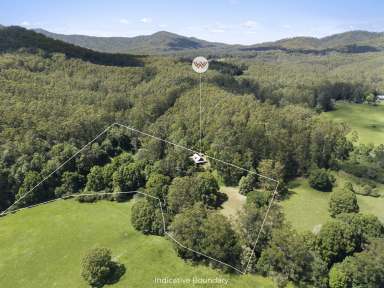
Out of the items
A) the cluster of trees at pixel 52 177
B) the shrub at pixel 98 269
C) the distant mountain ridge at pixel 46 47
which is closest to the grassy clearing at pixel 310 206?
the shrub at pixel 98 269

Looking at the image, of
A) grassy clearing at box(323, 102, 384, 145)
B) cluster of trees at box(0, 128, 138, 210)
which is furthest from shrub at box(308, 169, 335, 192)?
grassy clearing at box(323, 102, 384, 145)

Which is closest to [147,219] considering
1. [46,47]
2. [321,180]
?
[321,180]

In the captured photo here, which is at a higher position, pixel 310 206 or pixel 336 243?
pixel 336 243

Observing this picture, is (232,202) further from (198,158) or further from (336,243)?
(336,243)

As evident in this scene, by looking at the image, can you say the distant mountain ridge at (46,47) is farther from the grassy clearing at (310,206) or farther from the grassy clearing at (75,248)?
the grassy clearing at (310,206)

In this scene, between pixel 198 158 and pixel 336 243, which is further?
pixel 198 158

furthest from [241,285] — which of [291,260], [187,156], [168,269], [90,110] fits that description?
[90,110]

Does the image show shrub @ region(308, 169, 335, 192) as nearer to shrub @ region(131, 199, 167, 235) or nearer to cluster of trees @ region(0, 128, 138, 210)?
shrub @ region(131, 199, 167, 235)
